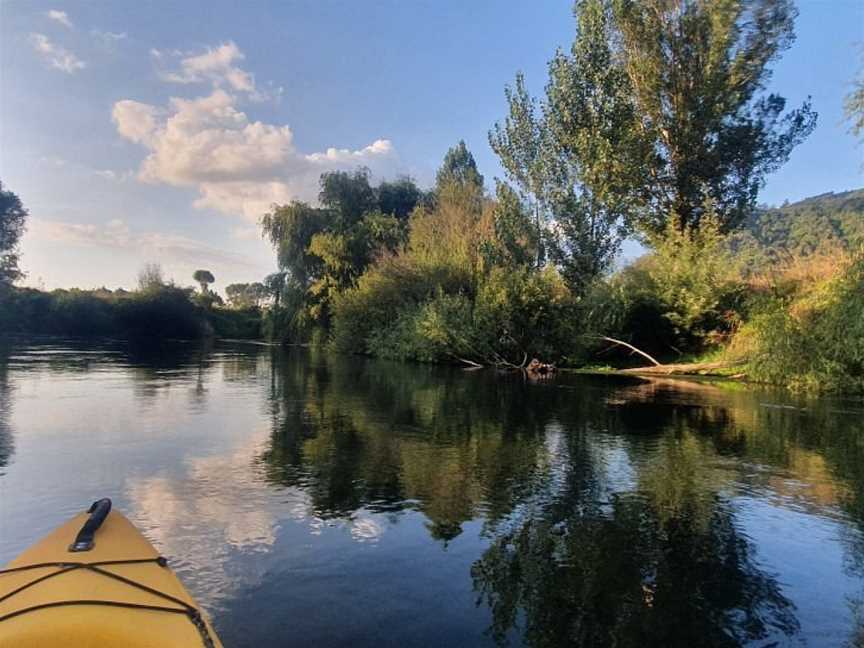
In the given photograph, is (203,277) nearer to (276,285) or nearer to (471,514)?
(276,285)

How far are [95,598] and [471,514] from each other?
4136 mm

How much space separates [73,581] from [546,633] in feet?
9.33

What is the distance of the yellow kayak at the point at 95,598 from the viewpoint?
3.00m

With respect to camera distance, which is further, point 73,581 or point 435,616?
point 435,616

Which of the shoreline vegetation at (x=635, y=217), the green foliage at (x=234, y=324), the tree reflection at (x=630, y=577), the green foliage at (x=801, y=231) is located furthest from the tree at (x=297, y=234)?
the tree reflection at (x=630, y=577)

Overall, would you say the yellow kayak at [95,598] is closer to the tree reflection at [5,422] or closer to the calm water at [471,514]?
the calm water at [471,514]

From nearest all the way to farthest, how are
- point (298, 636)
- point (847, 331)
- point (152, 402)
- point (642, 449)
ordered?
point (298, 636) < point (642, 449) < point (152, 402) < point (847, 331)

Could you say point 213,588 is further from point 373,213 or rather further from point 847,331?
point 373,213

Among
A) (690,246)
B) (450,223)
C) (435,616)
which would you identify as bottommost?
(435,616)

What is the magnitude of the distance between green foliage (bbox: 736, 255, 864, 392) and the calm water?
462cm

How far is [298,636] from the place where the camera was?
407cm

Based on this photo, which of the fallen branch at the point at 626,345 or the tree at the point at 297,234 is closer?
the fallen branch at the point at 626,345

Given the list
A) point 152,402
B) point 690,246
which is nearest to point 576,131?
point 690,246

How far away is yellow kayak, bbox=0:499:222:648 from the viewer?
9.84ft
